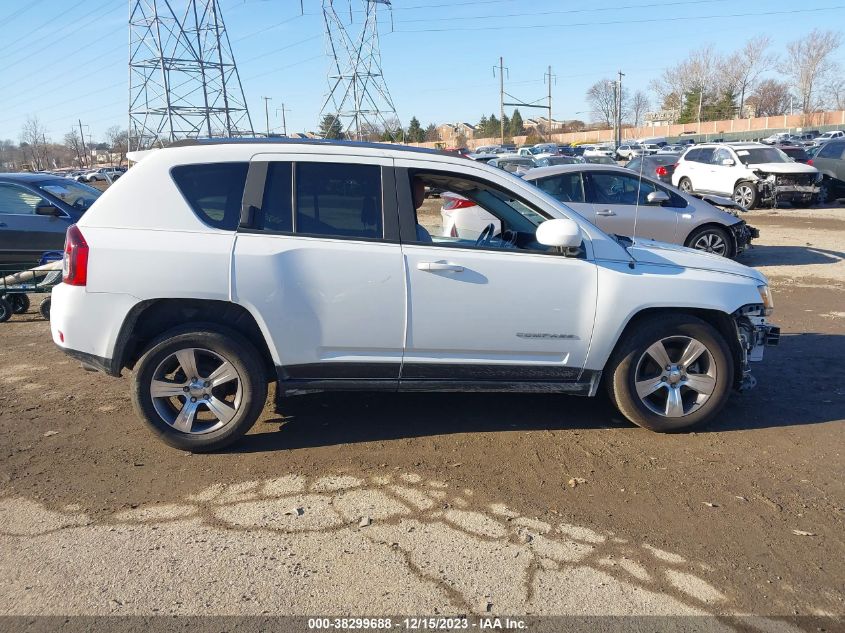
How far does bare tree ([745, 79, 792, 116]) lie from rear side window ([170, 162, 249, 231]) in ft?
360

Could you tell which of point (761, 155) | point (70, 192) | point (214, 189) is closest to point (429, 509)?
point (214, 189)

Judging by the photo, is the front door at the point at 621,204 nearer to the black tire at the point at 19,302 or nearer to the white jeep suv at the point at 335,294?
the white jeep suv at the point at 335,294

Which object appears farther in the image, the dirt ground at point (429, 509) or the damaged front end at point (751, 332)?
the damaged front end at point (751, 332)

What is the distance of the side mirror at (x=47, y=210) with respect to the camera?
943cm

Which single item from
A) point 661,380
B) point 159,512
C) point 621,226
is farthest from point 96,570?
point 621,226

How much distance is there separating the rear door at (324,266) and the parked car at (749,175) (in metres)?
17.5

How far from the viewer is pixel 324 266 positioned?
425 cm

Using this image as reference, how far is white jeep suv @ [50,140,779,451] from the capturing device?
422 centimetres

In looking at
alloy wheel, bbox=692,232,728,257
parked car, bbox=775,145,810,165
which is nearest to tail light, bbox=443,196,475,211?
alloy wheel, bbox=692,232,728,257

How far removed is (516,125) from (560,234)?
104515mm

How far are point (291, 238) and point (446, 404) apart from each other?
1801 mm

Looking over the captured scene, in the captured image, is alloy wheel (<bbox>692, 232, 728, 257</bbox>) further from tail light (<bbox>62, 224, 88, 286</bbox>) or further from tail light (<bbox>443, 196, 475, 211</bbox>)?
tail light (<bbox>62, 224, 88, 286</bbox>)

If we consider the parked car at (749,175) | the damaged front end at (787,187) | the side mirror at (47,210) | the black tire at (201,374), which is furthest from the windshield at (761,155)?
the black tire at (201,374)

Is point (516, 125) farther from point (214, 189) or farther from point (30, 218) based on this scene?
point (214, 189)
